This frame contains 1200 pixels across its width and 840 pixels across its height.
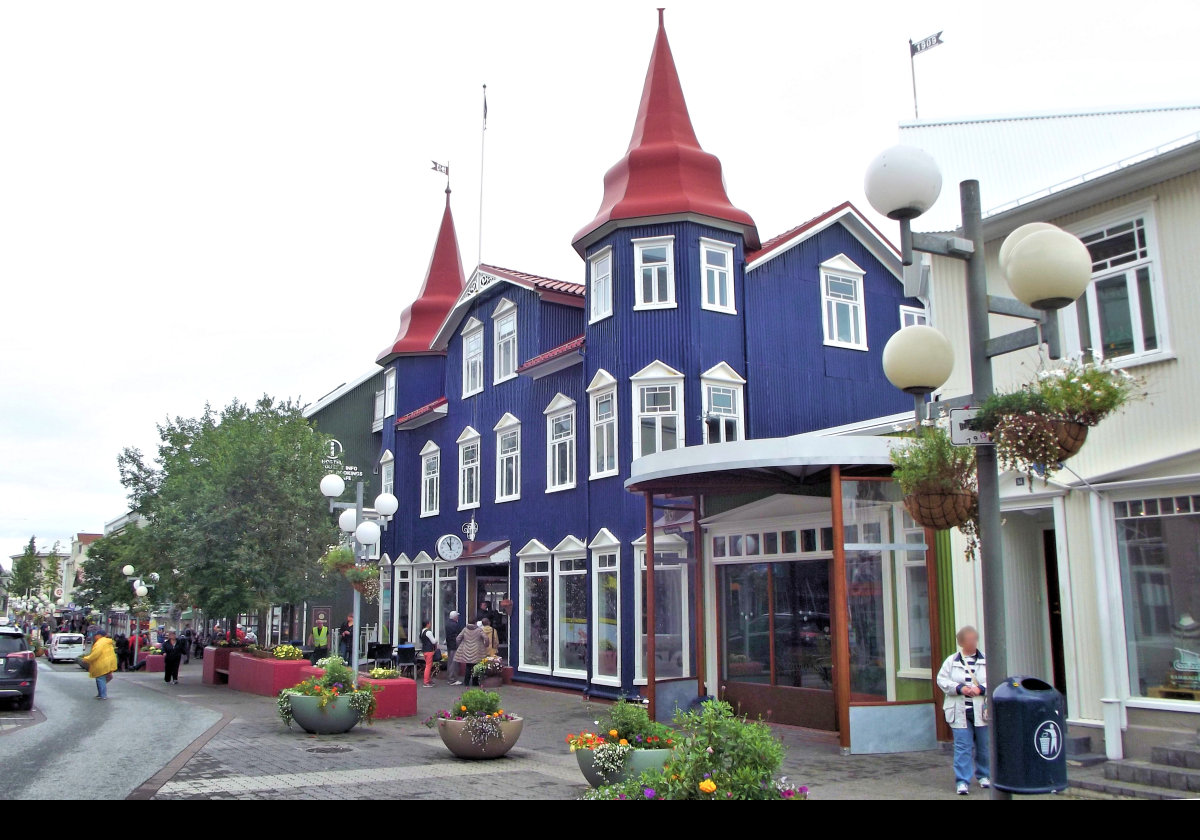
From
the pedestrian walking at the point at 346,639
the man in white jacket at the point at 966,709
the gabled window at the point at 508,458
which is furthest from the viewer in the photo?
the pedestrian walking at the point at 346,639

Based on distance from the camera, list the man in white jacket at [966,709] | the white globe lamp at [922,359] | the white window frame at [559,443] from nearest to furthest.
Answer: the white globe lamp at [922,359] → the man in white jacket at [966,709] → the white window frame at [559,443]

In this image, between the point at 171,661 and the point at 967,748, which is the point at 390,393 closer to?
the point at 171,661

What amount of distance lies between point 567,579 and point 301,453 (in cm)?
1105

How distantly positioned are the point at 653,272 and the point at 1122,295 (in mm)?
10338

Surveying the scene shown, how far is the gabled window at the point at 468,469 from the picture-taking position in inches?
1067

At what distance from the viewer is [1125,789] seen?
948cm

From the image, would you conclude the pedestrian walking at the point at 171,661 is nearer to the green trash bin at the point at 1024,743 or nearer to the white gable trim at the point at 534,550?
the white gable trim at the point at 534,550

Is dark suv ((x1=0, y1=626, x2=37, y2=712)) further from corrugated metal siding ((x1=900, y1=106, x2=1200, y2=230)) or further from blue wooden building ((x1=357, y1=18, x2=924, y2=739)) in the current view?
corrugated metal siding ((x1=900, y1=106, x2=1200, y2=230))

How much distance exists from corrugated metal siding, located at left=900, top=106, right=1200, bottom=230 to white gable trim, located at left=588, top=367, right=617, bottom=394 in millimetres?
7971

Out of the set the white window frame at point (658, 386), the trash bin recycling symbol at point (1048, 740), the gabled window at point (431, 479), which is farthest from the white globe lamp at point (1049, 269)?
the gabled window at point (431, 479)

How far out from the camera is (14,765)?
478 inches

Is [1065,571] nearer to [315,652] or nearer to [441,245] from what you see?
[315,652]

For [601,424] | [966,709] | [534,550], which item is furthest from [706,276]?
[966,709]

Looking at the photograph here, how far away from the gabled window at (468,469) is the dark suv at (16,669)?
10.9 metres
